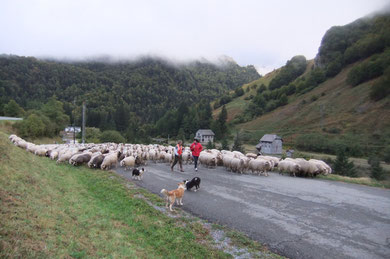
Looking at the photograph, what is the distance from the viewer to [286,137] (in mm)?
77688

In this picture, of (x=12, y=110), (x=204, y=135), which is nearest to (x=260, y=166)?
(x=204, y=135)

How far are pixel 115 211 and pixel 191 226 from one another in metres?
3.21

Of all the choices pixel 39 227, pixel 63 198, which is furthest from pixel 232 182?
pixel 39 227

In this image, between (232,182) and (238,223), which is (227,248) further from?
(232,182)

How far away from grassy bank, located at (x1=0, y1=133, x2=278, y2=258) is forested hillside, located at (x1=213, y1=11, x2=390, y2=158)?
57.3m

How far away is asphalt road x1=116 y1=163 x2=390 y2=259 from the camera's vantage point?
5891 mm

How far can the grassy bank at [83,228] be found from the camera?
14.5ft

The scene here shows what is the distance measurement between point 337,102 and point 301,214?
93196 mm

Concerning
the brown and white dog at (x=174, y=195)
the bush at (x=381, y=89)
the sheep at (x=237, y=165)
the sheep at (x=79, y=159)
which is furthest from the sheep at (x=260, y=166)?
the bush at (x=381, y=89)

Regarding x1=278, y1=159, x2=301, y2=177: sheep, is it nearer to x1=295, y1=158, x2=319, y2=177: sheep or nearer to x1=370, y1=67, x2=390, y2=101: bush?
x1=295, y1=158, x2=319, y2=177: sheep

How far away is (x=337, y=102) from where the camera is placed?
84.4 m

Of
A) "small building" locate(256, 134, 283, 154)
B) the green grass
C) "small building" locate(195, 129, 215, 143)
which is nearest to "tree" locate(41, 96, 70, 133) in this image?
"small building" locate(195, 129, 215, 143)

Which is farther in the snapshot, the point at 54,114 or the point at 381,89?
the point at 381,89

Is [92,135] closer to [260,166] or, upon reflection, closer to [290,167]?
[260,166]
